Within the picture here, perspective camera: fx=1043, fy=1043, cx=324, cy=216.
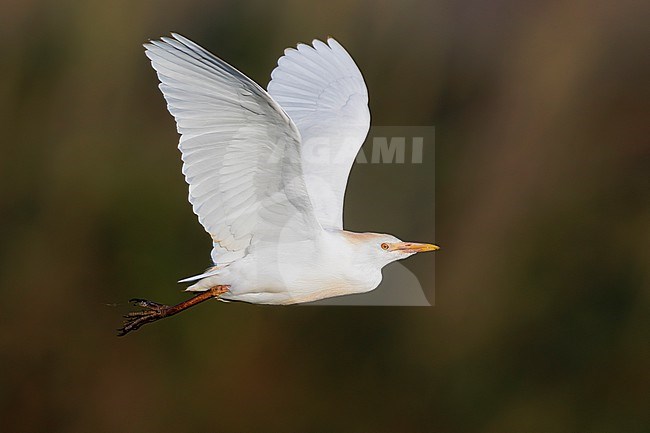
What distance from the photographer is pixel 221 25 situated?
4820 mm

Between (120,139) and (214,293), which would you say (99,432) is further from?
(214,293)

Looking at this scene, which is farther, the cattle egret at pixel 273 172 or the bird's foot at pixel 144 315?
the bird's foot at pixel 144 315

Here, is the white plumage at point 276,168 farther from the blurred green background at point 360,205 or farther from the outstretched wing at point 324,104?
the blurred green background at point 360,205

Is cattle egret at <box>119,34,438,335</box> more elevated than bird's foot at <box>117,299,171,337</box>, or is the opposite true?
cattle egret at <box>119,34,438,335</box>

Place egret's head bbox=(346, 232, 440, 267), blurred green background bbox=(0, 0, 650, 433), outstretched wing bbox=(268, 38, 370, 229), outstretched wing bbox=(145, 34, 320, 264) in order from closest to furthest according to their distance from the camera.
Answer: outstretched wing bbox=(145, 34, 320, 264) → egret's head bbox=(346, 232, 440, 267) → outstretched wing bbox=(268, 38, 370, 229) → blurred green background bbox=(0, 0, 650, 433)

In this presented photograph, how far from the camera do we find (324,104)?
113 inches

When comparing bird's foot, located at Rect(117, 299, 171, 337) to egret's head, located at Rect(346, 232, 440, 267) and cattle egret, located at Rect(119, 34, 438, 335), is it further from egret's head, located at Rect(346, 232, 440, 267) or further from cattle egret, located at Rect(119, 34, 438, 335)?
egret's head, located at Rect(346, 232, 440, 267)

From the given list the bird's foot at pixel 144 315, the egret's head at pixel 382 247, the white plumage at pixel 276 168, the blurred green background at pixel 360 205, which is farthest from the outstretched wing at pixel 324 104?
the blurred green background at pixel 360 205

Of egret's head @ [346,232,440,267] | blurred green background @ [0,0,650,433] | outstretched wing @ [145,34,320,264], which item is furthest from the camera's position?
blurred green background @ [0,0,650,433]

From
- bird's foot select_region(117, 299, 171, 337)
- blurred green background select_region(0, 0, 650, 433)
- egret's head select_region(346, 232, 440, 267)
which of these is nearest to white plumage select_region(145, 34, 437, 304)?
egret's head select_region(346, 232, 440, 267)

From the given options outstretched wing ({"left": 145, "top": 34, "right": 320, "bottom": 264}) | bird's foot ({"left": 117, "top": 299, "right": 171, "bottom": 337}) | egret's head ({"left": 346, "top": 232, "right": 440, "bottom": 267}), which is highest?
outstretched wing ({"left": 145, "top": 34, "right": 320, "bottom": 264})

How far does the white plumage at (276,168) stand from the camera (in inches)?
81.0

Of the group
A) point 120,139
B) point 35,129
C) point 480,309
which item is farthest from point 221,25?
point 480,309

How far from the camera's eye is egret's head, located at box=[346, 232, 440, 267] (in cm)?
244
